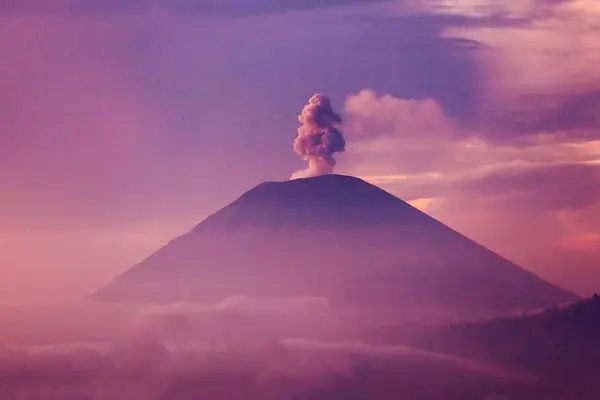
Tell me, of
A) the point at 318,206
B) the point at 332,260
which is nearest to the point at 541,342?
the point at 332,260

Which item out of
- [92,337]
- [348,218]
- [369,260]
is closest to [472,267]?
[369,260]

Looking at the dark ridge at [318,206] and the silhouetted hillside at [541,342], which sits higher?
the dark ridge at [318,206]

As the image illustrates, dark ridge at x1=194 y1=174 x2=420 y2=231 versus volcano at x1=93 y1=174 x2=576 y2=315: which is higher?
dark ridge at x1=194 y1=174 x2=420 y2=231

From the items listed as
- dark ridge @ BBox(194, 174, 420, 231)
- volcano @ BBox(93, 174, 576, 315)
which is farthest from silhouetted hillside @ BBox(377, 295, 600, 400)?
dark ridge @ BBox(194, 174, 420, 231)

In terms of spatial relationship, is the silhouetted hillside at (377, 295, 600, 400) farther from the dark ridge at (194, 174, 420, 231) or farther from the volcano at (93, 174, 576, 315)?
the dark ridge at (194, 174, 420, 231)

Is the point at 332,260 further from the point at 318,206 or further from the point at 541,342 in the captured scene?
the point at 318,206

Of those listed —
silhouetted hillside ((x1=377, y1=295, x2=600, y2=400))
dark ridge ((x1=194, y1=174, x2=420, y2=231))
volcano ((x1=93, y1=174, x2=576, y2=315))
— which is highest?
dark ridge ((x1=194, y1=174, x2=420, y2=231))

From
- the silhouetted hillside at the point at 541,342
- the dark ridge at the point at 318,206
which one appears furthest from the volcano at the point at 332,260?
the silhouetted hillside at the point at 541,342

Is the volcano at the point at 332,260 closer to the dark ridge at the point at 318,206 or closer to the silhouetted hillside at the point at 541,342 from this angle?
the dark ridge at the point at 318,206
